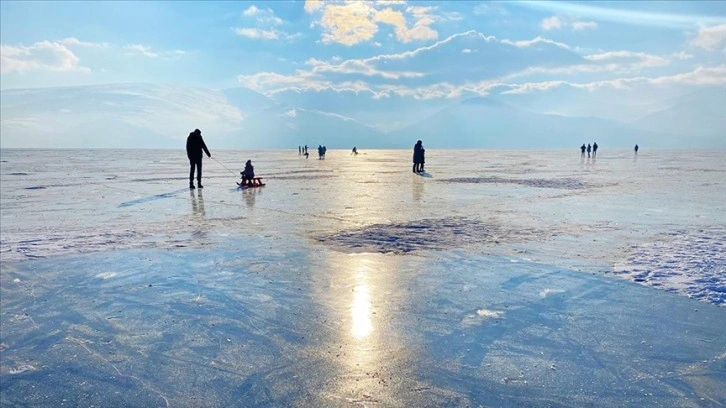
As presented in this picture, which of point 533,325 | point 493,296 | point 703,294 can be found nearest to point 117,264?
point 493,296

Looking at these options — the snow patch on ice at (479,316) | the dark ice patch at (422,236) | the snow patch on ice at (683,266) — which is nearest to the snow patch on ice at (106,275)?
the dark ice patch at (422,236)

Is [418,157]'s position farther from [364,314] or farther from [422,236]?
[364,314]

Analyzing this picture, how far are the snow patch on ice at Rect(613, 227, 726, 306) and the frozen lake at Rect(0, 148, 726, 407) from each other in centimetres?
4

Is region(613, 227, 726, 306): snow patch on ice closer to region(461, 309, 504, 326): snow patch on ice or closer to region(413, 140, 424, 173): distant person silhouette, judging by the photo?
region(461, 309, 504, 326): snow patch on ice

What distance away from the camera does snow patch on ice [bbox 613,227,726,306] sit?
18.3ft

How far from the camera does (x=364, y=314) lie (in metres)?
4.85

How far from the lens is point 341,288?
570 cm

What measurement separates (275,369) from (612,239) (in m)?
7.23

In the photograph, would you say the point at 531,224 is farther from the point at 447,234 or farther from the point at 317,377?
the point at 317,377

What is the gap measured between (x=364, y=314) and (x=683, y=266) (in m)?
4.90

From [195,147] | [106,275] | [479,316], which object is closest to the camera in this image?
[479,316]

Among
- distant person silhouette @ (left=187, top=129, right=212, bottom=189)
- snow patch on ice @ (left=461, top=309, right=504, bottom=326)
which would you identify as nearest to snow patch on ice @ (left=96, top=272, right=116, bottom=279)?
snow patch on ice @ (left=461, top=309, right=504, bottom=326)

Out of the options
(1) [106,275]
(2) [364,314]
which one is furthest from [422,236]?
(1) [106,275]

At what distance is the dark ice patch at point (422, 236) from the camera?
26.2 ft
